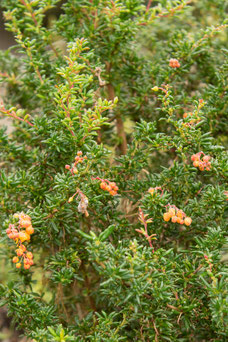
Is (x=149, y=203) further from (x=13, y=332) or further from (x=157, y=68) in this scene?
(x=13, y=332)

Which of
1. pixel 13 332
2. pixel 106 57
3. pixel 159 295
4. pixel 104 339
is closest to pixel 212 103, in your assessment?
pixel 106 57

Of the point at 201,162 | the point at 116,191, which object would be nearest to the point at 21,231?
the point at 116,191

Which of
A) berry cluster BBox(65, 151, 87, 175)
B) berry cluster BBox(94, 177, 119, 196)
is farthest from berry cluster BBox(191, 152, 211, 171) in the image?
berry cluster BBox(65, 151, 87, 175)

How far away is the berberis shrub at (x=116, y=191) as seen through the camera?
1.55 m

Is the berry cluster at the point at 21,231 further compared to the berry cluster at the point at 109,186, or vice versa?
the berry cluster at the point at 109,186

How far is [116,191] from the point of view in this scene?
1805 millimetres

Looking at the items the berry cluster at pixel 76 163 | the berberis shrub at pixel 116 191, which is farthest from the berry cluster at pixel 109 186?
the berry cluster at pixel 76 163

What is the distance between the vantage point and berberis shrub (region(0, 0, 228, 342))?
1.55 m

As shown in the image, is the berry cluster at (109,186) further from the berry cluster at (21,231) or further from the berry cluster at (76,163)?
the berry cluster at (21,231)

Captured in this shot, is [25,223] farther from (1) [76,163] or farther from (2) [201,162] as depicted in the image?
(2) [201,162]

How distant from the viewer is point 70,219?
1.83m

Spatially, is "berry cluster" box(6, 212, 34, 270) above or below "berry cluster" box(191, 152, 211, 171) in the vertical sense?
below

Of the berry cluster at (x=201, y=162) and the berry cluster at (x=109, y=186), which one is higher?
the berry cluster at (x=201, y=162)

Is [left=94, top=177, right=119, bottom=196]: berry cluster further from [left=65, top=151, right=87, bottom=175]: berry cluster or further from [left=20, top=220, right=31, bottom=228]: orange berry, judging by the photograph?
[left=20, top=220, right=31, bottom=228]: orange berry
